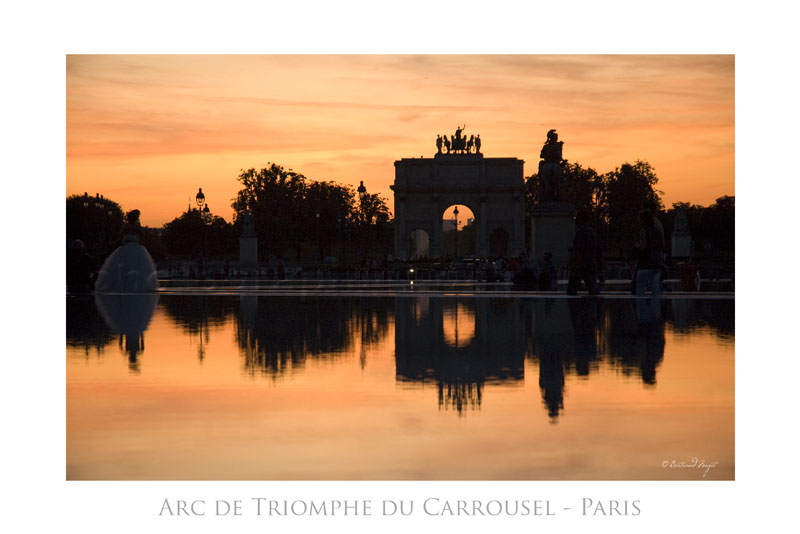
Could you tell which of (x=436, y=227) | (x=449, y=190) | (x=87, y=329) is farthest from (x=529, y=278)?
(x=449, y=190)

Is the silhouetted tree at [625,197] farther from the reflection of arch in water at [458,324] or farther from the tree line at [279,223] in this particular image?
the reflection of arch in water at [458,324]

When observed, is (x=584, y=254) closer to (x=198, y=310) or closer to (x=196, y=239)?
(x=198, y=310)

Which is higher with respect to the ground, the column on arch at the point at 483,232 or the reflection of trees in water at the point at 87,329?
the column on arch at the point at 483,232

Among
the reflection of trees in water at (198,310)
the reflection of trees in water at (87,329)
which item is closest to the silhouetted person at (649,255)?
the reflection of trees in water at (198,310)

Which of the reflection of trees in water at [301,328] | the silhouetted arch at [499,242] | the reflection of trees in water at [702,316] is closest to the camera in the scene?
the reflection of trees in water at [301,328]

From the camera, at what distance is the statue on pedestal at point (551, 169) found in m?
44.5

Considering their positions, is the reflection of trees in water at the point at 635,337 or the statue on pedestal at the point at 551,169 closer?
the reflection of trees in water at the point at 635,337

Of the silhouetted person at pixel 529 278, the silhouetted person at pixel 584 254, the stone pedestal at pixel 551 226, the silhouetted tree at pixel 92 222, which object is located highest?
the silhouetted tree at pixel 92 222

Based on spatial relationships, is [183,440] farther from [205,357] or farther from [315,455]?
[205,357]

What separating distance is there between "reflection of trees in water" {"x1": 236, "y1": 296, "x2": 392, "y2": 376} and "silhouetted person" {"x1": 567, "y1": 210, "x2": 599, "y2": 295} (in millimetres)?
4564

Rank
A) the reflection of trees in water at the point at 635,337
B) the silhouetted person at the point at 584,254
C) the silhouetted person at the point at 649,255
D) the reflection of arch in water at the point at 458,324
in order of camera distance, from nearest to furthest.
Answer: the reflection of trees in water at the point at 635,337 < the reflection of arch in water at the point at 458,324 < the silhouetted person at the point at 649,255 < the silhouetted person at the point at 584,254

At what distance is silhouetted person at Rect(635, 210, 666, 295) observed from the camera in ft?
78.3

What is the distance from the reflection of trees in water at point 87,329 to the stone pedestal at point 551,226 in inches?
948
